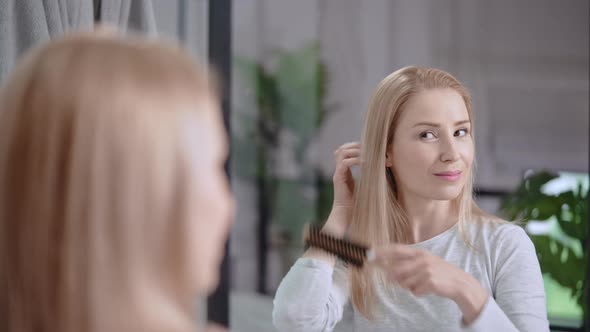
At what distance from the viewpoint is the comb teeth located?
0.94m

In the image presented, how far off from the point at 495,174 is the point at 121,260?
261 cm

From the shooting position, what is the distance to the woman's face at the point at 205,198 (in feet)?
1.51

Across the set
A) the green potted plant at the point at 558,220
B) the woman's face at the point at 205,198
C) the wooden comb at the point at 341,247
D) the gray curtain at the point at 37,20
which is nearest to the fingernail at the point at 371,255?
the wooden comb at the point at 341,247

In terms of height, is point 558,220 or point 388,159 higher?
point 388,159

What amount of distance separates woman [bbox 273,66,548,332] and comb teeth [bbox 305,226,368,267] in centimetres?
10

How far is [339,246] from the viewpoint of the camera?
3.19 feet

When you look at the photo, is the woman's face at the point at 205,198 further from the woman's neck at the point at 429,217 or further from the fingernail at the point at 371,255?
the woman's neck at the point at 429,217

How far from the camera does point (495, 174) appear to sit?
2883 millimetres

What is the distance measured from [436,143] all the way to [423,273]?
0.27 metres

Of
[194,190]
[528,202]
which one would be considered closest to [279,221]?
[528,202]

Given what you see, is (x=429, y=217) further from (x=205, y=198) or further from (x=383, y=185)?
(x=205, y=198)

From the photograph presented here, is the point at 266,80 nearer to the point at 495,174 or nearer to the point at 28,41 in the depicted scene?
the point at 495,174

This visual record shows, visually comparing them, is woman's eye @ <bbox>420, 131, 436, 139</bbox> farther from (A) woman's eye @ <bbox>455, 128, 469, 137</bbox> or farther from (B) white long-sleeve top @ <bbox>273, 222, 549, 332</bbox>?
(B) white long-sleeve top @ <bbox>273, 222, 549, 332</bbox>

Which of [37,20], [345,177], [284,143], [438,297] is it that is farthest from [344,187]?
[284,143]
